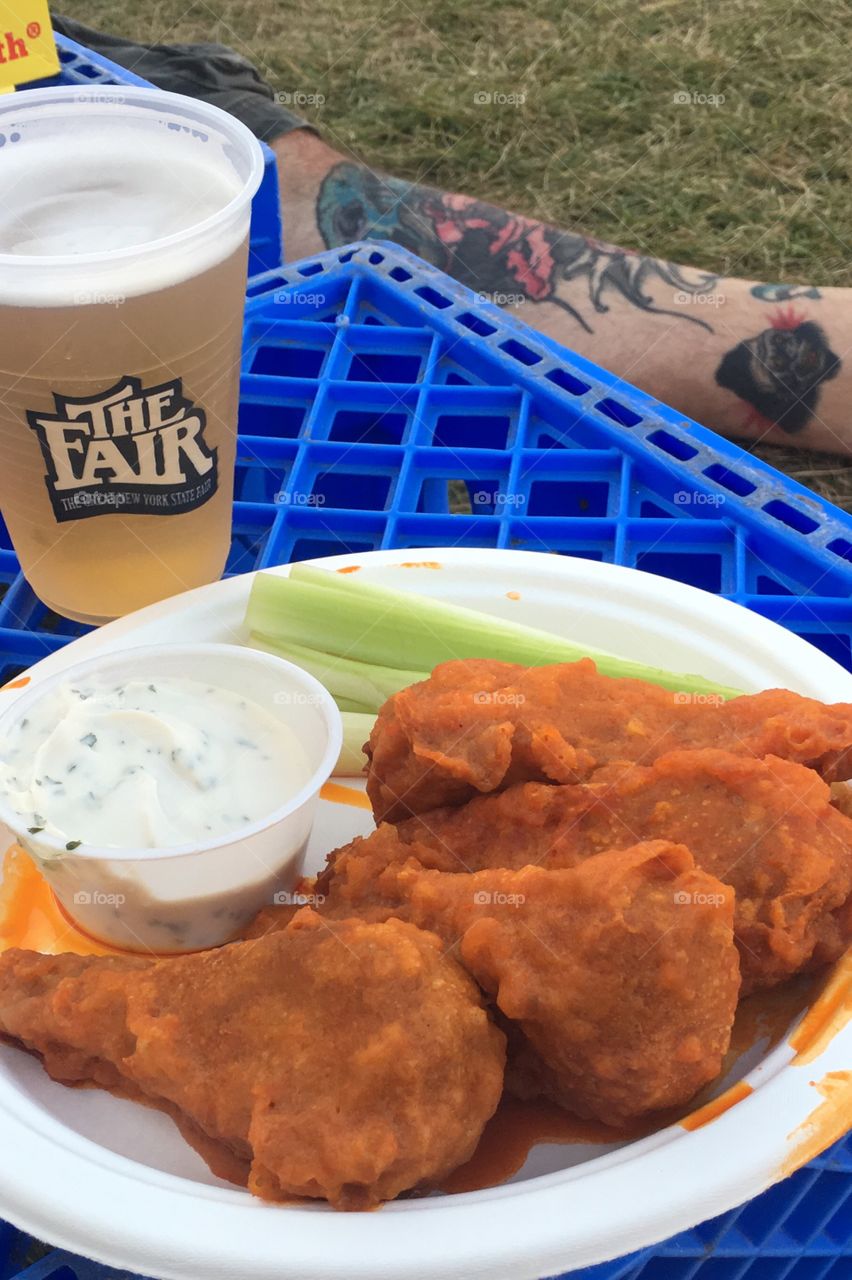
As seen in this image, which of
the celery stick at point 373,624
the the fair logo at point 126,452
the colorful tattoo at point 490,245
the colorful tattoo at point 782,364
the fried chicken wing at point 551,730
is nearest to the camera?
the fried chicken wing at point 551,730

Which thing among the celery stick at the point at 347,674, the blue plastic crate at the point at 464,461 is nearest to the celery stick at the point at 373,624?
the celery stick at the point at 347,674

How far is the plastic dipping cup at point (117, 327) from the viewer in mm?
1956

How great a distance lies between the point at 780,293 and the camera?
4301 mm

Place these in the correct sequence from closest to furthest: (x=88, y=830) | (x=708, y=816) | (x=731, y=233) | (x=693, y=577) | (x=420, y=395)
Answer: (x=708, y=816) → (x=88, y=830) → (x=693, y=577) → (x=420, y=395) → (x=731, y=233)

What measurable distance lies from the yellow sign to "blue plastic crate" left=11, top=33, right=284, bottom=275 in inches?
5.3

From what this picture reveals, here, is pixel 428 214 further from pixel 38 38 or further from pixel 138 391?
pixel 138 391

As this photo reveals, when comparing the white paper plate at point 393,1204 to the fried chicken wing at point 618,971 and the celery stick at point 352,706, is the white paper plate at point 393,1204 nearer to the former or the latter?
the fried chicken wing at point 618,971

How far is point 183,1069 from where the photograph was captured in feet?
4.84

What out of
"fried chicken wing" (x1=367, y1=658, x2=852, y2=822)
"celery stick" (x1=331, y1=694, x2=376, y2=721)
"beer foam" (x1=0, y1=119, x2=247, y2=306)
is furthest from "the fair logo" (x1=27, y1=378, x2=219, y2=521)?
"fried chicken wing" (x1=367, y1=658, x2=852, y2=822)

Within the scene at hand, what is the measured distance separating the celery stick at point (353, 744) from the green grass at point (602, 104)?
159 inches

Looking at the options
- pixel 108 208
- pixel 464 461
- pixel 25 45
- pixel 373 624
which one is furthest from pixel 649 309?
pixel 108 208

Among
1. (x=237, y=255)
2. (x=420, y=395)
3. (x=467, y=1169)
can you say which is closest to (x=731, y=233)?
(x=420, y=395)

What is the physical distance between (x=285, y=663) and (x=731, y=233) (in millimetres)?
4490

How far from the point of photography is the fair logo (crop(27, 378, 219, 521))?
2064 mm
